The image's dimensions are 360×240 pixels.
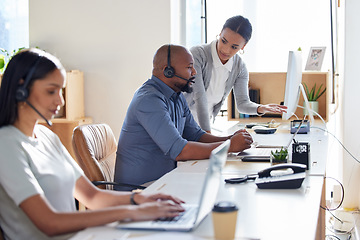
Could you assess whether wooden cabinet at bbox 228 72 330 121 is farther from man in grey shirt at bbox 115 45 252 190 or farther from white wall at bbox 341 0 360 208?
A: man in grey shirt at bbox 115 45 252 190

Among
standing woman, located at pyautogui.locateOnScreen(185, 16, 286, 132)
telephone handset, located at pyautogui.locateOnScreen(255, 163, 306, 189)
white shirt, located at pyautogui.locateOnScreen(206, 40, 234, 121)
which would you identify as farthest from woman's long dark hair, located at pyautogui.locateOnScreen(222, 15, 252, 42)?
telephone handset, located at pyautogui.locateOnScreen(255, 163, 306, 189)

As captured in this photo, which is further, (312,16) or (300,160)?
(312,16)

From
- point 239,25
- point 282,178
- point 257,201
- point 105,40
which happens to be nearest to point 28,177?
point 257,201

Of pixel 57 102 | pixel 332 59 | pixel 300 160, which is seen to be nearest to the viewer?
pixel 57 102

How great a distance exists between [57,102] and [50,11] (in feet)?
10.2

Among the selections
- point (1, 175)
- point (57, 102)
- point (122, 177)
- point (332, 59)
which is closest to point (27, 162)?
point (1, 175)

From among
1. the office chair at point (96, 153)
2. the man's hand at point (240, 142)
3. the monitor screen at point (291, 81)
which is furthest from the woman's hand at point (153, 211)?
the monitor screen at point (291, 81)

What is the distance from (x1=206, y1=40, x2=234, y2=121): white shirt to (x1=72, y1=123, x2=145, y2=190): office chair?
1.08 meters

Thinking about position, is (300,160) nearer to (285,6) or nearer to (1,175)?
(1,175)

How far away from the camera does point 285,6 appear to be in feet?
15.7

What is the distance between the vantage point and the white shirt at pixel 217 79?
340 cm

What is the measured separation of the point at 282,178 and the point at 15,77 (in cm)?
98

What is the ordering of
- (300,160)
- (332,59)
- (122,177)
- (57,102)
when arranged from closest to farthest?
(57,102) → (300,160) → (122,177) → (332,59)

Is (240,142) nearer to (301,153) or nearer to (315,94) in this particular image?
(301,153)
